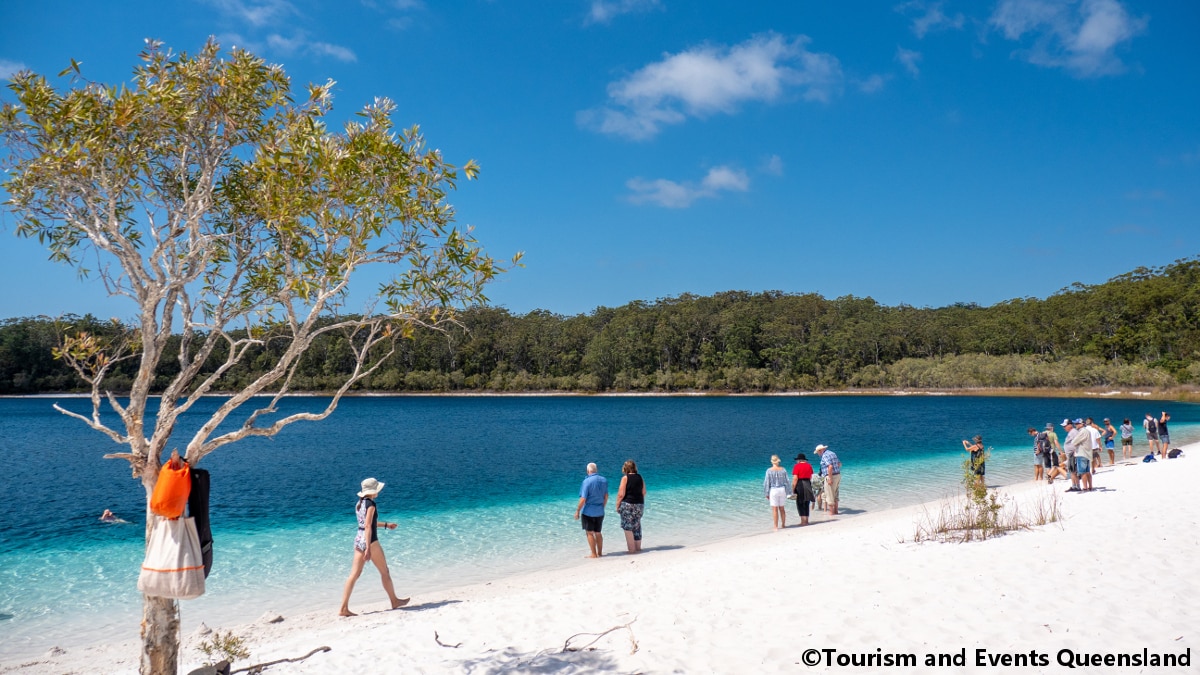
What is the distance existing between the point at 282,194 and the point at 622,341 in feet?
428

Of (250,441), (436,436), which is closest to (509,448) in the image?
(436,436)

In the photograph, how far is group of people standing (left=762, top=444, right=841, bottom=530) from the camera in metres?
14.6

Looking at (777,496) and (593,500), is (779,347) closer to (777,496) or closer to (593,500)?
(777,496)

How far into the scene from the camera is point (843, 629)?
6.66 metres

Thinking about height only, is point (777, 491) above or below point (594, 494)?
below

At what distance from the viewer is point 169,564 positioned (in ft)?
14.8

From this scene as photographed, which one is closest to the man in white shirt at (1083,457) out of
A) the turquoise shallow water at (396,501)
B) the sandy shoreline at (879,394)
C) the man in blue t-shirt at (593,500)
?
the turquoise shallow water at (396,501)

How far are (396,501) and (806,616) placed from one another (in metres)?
15.5

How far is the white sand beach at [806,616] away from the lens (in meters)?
6.09

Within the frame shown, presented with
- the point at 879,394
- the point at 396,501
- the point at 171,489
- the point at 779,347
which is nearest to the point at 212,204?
the point at 171,489

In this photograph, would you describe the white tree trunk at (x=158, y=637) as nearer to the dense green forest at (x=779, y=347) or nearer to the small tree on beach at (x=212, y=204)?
the small tree on beach at (x=212, y=204)

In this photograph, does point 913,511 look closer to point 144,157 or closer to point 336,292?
point 336,292

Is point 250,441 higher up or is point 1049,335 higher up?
point 1049,335

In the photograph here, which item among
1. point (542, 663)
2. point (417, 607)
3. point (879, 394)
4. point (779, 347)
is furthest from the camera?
point (779, 347)
